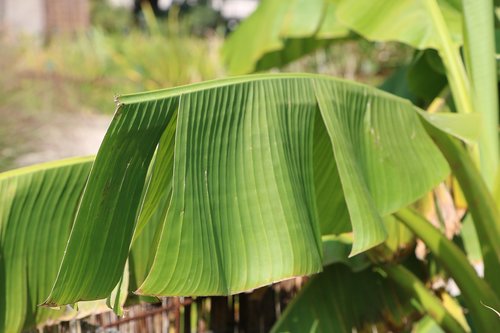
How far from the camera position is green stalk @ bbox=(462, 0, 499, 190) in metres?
3.00

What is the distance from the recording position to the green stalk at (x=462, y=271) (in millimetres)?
2986

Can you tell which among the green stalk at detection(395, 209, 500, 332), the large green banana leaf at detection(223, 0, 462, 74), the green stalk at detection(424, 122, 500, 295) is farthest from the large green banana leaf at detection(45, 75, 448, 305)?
the large green banana leaf at detection(223, 0, 462, 74)

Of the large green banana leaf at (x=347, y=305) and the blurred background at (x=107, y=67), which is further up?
the blurred background at (x=107, y=67)

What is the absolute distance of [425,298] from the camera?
3383 millimetres

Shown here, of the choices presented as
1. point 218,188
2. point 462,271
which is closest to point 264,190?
point 218,188

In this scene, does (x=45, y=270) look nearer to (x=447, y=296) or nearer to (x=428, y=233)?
(x=428, y=233)

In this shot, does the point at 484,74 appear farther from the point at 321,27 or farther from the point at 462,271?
the point at 321,27

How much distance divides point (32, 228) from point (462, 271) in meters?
1.74

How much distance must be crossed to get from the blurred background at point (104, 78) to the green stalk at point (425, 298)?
700mm

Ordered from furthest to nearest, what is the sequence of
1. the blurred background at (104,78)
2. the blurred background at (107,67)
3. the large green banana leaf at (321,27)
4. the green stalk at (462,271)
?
the blurred background at (107,67), the blurred background at (104,78), the large green banana leaf at (321,27), the green stalk at (462,271)

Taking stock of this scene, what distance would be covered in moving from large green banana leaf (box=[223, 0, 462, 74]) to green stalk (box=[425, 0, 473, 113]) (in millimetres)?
14

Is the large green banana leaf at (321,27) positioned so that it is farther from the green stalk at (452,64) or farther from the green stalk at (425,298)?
the green stalk at (425,298)

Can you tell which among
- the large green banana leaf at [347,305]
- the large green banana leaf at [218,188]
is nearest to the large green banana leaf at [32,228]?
the large green banana leaf at [218,188]

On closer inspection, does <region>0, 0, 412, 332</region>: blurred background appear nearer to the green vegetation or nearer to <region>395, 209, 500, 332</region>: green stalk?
the green vegetation
